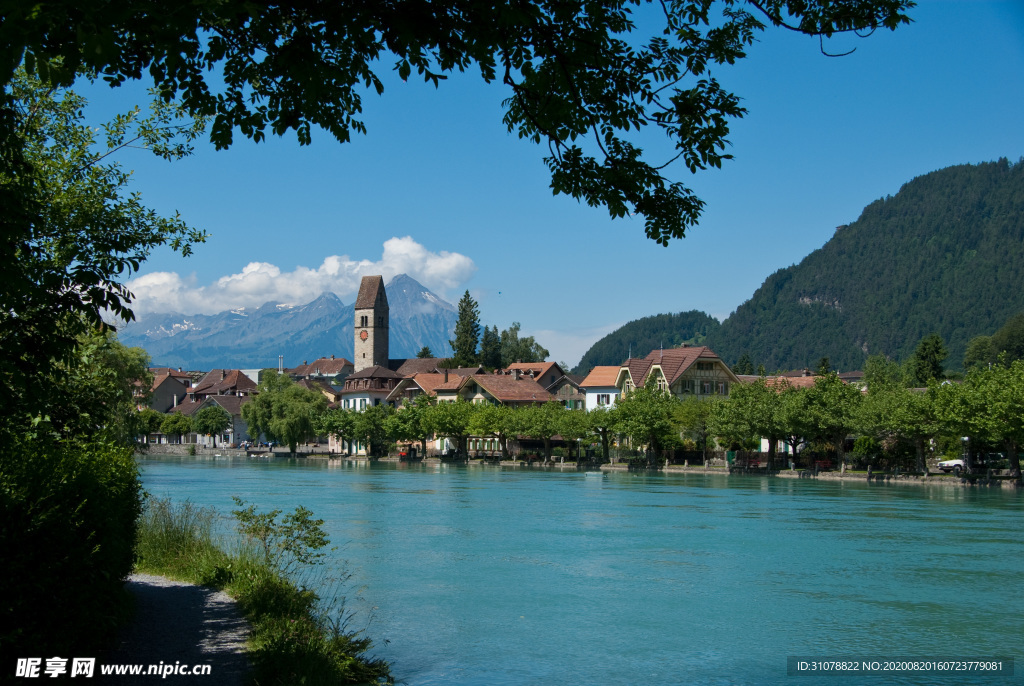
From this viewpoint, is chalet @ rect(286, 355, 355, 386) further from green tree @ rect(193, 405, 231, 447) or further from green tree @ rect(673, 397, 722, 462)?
green tree @ rect(673, 397, 722, 462)

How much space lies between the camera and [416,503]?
3797cm

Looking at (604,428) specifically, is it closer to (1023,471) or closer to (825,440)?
(825,440)

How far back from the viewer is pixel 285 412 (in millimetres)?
100000

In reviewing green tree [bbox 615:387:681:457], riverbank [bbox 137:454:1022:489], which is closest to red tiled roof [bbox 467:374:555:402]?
riverbank [bbox 137:454:1022:489]

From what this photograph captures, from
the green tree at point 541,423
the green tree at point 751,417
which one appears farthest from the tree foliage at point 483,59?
the green tree at point 541,423

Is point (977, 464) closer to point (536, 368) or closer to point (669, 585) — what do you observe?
point (669, 585)

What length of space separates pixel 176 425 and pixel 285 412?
1365 inches

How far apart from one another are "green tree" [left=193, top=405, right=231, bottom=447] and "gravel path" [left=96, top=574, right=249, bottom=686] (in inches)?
4595

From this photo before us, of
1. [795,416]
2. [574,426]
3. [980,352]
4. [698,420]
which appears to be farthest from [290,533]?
[980,352]

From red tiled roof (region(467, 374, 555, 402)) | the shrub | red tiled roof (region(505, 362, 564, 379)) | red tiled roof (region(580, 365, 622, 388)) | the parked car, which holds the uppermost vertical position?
red tiled roof (region(505, 362, 564, 379))

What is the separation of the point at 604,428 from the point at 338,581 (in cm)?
6359

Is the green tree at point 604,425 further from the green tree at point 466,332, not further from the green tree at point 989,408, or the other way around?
the green tree at point 466,332

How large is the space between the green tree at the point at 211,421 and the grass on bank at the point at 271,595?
11166 centimetres

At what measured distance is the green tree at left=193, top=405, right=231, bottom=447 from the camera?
124 m
